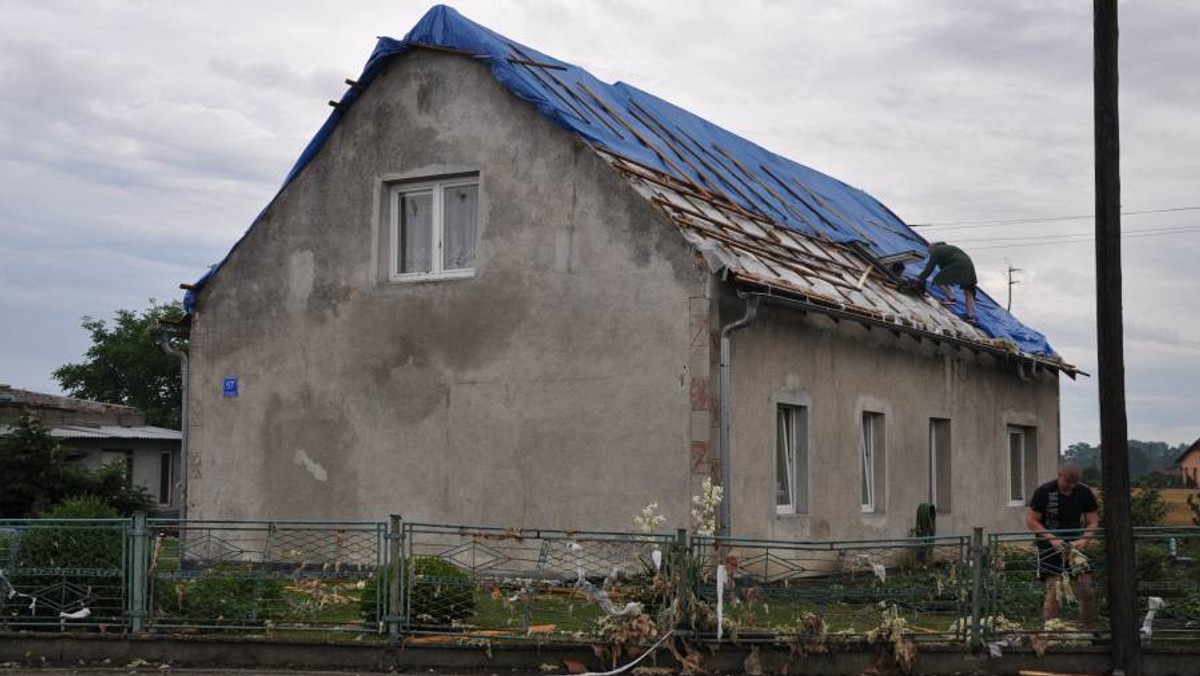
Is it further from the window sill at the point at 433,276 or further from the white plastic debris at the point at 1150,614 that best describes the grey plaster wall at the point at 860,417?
the white plastic debris at the point at 1150,614

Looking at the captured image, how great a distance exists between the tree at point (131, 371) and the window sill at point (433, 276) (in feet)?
171

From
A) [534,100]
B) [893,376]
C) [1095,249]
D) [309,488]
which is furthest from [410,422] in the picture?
[1095,249]

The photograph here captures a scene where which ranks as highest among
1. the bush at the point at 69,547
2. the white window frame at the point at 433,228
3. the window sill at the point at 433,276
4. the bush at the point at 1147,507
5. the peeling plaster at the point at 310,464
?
the white window frame at the point at 433,228

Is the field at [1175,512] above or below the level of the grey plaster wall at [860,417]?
below

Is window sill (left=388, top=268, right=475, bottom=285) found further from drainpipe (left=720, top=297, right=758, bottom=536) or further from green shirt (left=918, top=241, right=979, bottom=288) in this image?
green shirt (left=918, top=241, right=979, bottom=288)

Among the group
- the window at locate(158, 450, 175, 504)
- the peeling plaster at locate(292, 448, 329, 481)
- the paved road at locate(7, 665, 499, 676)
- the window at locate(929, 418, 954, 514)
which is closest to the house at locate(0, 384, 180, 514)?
the window at locate(158, 450, 175, 504)

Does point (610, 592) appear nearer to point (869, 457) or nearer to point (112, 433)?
point (869, 457)

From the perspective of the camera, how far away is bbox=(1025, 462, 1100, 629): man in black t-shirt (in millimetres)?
11211

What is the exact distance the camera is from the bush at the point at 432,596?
11102 millimetres

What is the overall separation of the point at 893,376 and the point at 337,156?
7.60 m

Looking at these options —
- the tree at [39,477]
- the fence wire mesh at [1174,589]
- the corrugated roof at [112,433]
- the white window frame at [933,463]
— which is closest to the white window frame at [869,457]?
the white window frame at [933,463]

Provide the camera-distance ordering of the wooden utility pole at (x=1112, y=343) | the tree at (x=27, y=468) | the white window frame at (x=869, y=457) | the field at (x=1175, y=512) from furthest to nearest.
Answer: the tree at (x=27, y=468), the white window frame at (x=869, y=457), the field at (x=1175, y=512), the wooden utility pole at (x=1112, y=343)

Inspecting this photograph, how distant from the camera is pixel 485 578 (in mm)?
11531

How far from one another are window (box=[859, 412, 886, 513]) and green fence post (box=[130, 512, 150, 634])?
32.2 ft
